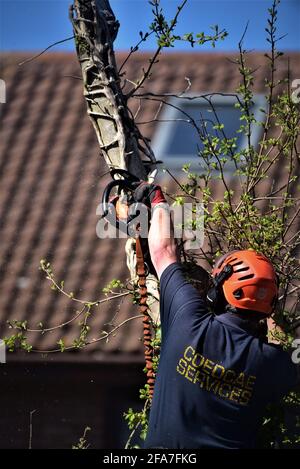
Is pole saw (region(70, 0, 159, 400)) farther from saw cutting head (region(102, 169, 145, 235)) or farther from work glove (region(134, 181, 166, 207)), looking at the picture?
work glove (region(134, 181, 166, 207))

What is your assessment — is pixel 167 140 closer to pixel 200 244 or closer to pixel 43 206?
pixel 43 206

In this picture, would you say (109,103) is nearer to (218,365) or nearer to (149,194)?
(149,194)

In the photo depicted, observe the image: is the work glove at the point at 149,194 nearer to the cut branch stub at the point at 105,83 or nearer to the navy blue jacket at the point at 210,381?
the cut branch stub at the point at 105,83

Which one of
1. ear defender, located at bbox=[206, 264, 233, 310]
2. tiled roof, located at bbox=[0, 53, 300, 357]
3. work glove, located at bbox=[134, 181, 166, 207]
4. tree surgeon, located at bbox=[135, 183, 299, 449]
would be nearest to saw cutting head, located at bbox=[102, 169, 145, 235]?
work glove, located at bbox=[134, 181, 166, 207]

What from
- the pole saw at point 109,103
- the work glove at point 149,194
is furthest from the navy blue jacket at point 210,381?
the pole saw at point 109,103

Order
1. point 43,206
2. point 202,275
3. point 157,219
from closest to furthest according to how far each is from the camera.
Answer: point 157,219 → point 202,275 → point 43,206

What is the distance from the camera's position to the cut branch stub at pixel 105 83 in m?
4.92

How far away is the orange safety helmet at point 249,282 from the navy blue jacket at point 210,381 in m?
0.13

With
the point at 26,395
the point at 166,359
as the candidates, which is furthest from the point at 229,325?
the point at 26,395

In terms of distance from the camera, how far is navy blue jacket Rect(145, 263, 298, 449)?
4156 mm

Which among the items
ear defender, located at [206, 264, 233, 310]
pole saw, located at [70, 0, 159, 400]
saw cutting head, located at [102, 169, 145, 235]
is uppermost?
pole saw, located at [70, 0, 159, 400]

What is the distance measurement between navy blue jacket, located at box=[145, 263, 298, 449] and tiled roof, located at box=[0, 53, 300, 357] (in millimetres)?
4945

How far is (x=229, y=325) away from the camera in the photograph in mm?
4289
